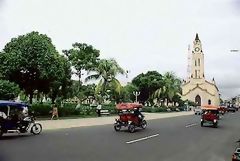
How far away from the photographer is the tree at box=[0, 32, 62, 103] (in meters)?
36.5

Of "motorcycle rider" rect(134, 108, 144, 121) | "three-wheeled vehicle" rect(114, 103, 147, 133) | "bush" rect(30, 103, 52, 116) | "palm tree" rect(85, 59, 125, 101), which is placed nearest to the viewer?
"three-wheeled vehicle" rect(114, 103, 147, 133)

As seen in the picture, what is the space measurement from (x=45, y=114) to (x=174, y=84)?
4992 centimetres

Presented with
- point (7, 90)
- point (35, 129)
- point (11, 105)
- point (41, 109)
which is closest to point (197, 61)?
point (41, 109)

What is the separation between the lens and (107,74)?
173ft

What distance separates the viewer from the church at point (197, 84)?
149 meters

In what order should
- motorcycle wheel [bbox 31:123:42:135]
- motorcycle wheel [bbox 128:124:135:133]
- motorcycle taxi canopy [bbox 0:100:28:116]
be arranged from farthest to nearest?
1. motorcycle wheel [bbox 128:124:135:133]
2. motorcycle wheel [bbox 31:123:42:135]
3. motorcycle taxi canopy [bbox 0:100:28:116]

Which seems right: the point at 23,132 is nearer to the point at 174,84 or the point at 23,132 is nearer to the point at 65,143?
the point at 65,143

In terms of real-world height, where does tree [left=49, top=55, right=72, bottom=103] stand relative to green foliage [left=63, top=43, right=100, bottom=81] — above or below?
below

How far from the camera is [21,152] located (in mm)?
13555

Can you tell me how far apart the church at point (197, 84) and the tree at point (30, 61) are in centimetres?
11601

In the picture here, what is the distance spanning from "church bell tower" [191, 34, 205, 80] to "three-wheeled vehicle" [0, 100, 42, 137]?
440 feet

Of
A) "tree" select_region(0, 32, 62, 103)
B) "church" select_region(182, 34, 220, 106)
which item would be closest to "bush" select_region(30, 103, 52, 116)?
"tree" select_region(0, 32, 62, 103)

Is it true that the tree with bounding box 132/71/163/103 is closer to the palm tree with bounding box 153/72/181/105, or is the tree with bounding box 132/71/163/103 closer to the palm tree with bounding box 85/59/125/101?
the palm tree with bounding box 153/72/181/105

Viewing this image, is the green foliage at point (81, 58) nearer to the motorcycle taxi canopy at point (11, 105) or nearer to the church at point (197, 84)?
the motorcycle taxi canopy at point (11, 105)
